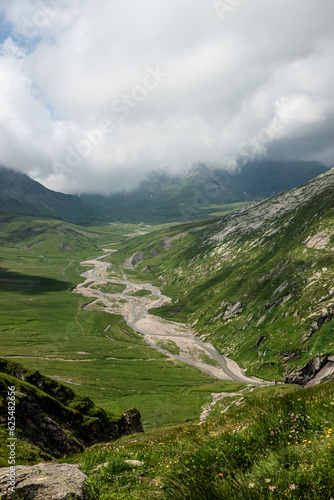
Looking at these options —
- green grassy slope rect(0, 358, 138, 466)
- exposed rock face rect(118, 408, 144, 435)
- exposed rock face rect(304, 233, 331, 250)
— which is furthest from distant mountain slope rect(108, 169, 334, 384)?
green grassy slope rect(0, 358, 138, 466)

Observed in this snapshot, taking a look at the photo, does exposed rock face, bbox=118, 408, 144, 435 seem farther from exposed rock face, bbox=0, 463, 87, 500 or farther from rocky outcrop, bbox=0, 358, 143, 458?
exposed rock face, bbox=0, 463, 87, 500

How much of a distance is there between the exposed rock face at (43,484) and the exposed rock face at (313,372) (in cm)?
11183

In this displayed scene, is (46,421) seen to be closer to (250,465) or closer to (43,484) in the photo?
(43,484)

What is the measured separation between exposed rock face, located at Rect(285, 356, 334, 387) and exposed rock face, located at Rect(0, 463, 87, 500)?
112m

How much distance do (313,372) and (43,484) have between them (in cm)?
12110

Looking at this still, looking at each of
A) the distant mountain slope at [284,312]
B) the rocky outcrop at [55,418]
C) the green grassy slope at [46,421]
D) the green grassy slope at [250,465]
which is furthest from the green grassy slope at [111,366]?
the green grassy slope at [250,465]

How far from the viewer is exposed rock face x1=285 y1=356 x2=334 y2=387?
99.1 m

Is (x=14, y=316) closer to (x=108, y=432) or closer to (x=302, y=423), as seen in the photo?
(x=108, y=432)

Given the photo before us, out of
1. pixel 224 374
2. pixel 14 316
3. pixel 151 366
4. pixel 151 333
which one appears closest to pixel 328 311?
pixel 224 374

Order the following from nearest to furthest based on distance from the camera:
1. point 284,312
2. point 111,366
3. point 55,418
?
point 55,418 → point 111,366 → point 284,312

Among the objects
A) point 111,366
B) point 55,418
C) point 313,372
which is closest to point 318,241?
point 313,372

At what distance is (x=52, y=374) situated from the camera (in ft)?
363

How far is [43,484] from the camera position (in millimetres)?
6598

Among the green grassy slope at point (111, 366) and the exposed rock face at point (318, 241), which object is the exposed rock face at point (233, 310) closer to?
the green grassy slope at point (111, 366)
